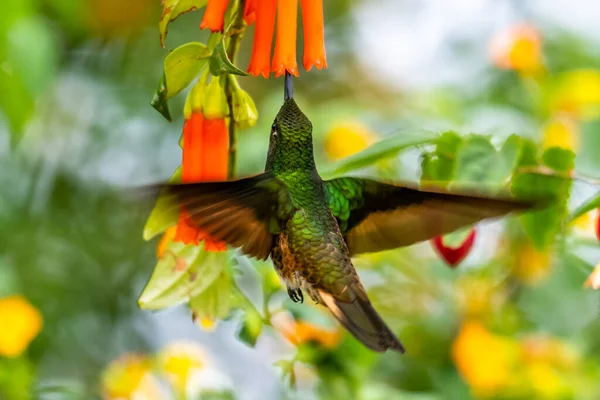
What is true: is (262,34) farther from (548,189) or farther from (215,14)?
(548,189)

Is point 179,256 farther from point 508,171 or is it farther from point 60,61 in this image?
point 60,61

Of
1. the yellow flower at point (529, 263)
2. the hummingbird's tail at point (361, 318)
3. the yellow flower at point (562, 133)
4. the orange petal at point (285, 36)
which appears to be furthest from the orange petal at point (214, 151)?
the yellow flower at point (529, 263)

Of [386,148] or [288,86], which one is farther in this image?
[386,148]

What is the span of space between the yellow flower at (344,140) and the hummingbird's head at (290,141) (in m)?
0.71

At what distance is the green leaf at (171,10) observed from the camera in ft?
2.84

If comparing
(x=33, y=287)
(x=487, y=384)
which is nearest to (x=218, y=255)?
(x=487, y=384)

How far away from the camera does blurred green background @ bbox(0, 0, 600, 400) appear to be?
149cm

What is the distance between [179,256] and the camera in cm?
103

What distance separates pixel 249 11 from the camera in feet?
2.98

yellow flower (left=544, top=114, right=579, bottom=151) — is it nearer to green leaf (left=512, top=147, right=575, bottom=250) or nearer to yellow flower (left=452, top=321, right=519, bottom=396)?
yellow flower (left=452, top=321, right=519, bottom=396)

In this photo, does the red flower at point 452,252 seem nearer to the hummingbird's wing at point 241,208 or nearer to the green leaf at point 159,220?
the hummingbird's wing at point 241,208

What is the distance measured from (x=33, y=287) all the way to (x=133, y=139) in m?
0.49

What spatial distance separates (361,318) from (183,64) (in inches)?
14.8

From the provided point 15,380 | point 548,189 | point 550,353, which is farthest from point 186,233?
point 550,353
